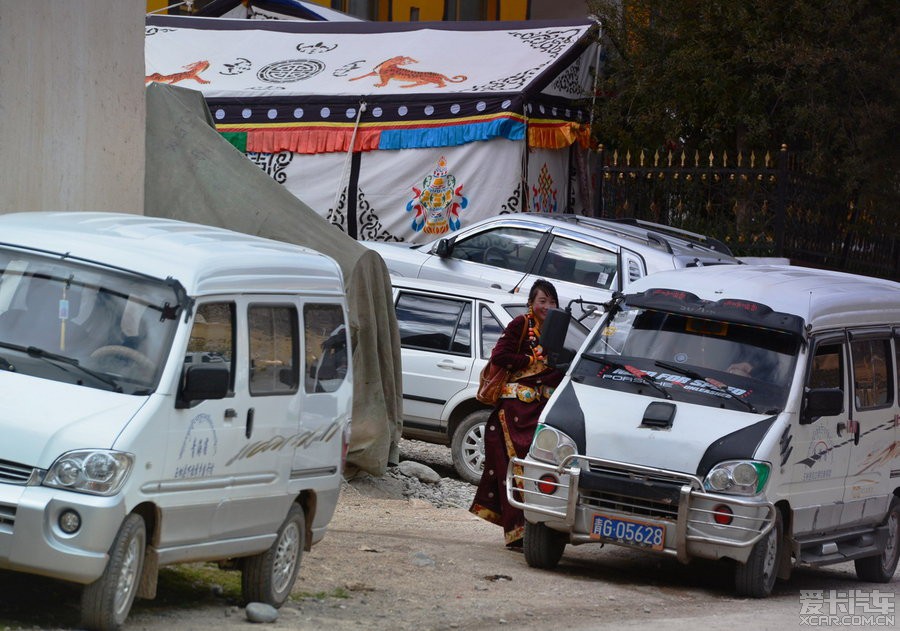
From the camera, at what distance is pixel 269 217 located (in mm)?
11844

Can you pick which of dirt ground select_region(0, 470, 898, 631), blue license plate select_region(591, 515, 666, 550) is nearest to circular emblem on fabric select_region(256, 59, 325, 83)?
dirt ground select_region(0, 470, 898, 631)

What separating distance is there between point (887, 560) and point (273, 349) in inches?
239

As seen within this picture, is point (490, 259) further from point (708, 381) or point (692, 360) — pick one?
point (708, 381)

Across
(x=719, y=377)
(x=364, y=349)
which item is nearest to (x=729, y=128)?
(x=364, y=349)

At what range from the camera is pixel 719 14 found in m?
19.0

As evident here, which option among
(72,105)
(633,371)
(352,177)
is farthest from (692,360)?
(352,177)

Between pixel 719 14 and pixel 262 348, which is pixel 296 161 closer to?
pixel 719 14

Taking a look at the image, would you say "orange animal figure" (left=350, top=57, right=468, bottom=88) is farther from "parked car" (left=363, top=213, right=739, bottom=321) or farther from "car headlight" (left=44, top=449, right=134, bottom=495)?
"car headlight" (left=44, top=449, right=134, bottom=495)

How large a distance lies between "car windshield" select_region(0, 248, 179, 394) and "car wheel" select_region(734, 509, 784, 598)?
4.21 meters

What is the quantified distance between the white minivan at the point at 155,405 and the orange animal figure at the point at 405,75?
414 inches

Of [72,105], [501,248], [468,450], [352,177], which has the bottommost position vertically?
[468,450]

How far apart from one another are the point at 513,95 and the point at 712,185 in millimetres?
3049

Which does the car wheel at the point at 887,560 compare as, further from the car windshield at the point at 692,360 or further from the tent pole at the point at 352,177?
the tent pole at the point at 352,177

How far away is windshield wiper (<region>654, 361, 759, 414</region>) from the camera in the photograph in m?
9.15
